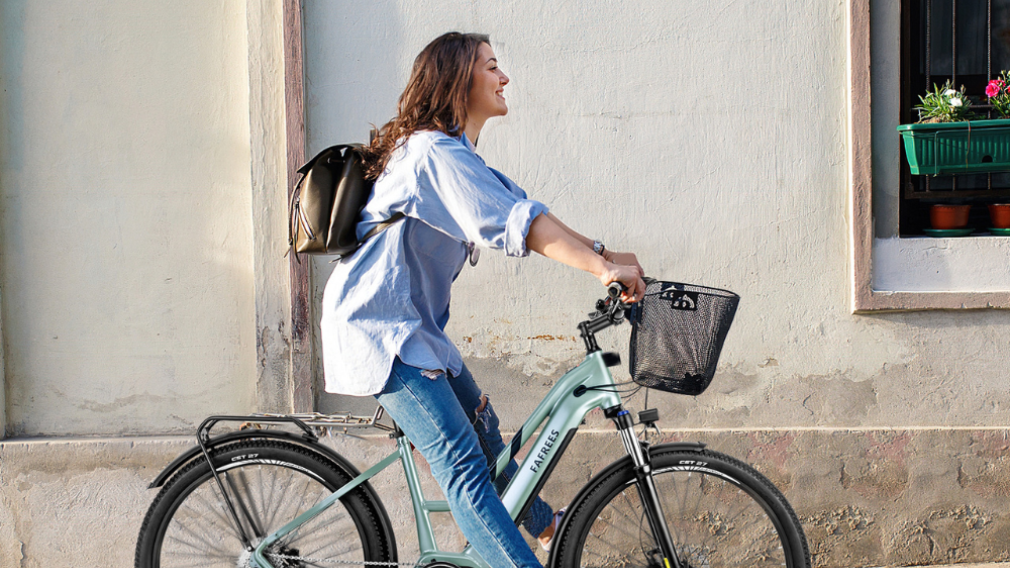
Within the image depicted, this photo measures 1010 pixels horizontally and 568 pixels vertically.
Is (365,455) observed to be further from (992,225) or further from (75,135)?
(992,225)

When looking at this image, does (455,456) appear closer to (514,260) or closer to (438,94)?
(438,94)

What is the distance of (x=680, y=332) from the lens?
2332mm

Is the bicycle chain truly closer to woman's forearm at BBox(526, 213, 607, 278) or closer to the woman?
the woman

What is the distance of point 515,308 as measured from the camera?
399cm

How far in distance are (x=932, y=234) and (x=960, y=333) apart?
494 millimetres

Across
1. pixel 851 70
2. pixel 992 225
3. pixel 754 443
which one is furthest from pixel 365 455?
pixel 992 225

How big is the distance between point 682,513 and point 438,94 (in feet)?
4.53

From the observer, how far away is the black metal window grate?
4086mm

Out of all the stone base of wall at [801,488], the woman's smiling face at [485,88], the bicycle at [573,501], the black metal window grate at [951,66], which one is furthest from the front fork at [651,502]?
the black metal window grate at [951,66]

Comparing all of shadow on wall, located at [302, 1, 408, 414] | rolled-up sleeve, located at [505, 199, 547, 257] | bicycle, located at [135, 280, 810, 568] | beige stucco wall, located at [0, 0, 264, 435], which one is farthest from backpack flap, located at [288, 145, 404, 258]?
beige stucco wall, located at [0, 0, 264, 435]

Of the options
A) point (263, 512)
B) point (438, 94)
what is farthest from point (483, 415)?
point (438, 94)

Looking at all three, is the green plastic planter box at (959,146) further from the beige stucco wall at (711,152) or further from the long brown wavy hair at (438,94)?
the long brown wavy hair at (438,94)

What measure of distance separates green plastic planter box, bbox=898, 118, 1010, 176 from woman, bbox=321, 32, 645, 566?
86.0 inches

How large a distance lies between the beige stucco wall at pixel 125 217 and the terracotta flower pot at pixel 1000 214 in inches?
139
